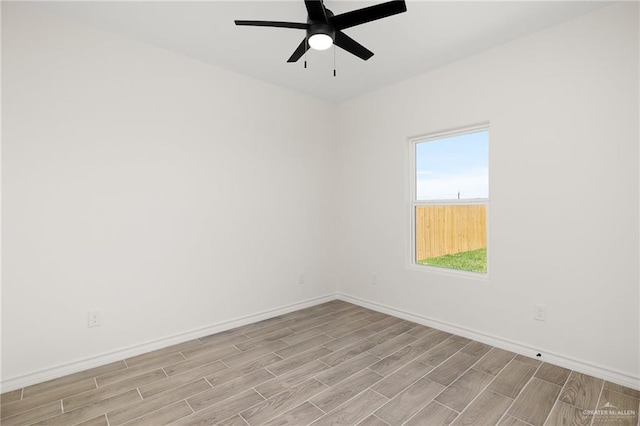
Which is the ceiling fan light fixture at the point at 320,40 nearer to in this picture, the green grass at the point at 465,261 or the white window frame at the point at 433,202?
the white window frame at the point at 433,202

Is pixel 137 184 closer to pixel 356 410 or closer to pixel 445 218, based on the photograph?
pixel 356 410

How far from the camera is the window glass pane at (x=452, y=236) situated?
3211mm

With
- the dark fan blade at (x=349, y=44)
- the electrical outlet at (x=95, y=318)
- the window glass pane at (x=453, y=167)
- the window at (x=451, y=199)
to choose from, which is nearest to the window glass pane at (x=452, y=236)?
the window at (x=451, y=199)

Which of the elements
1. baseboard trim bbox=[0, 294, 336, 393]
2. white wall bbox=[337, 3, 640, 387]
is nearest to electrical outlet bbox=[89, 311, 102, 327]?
baseboard trim bbox=[0, 294, 336, 393]

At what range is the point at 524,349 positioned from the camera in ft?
9.10

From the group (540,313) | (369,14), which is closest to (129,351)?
(369,14)

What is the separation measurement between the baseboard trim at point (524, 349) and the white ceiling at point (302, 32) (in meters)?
2.69

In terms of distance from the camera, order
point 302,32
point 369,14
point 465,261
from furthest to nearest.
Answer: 1. point 465,261
2. point 302,32
3. point 369,14

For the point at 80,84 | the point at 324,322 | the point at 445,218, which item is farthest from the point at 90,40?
the point at 445,218

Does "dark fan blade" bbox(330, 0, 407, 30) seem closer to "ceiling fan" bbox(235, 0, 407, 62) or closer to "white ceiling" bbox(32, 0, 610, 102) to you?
"ceiling fan" bbox(235, 0, 407, 62)

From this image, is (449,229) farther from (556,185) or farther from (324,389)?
(324,389)

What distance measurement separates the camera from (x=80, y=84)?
8.44 feet

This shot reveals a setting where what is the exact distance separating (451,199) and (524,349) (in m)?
1.54

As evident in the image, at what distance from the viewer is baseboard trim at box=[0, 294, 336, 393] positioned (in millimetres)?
2330
